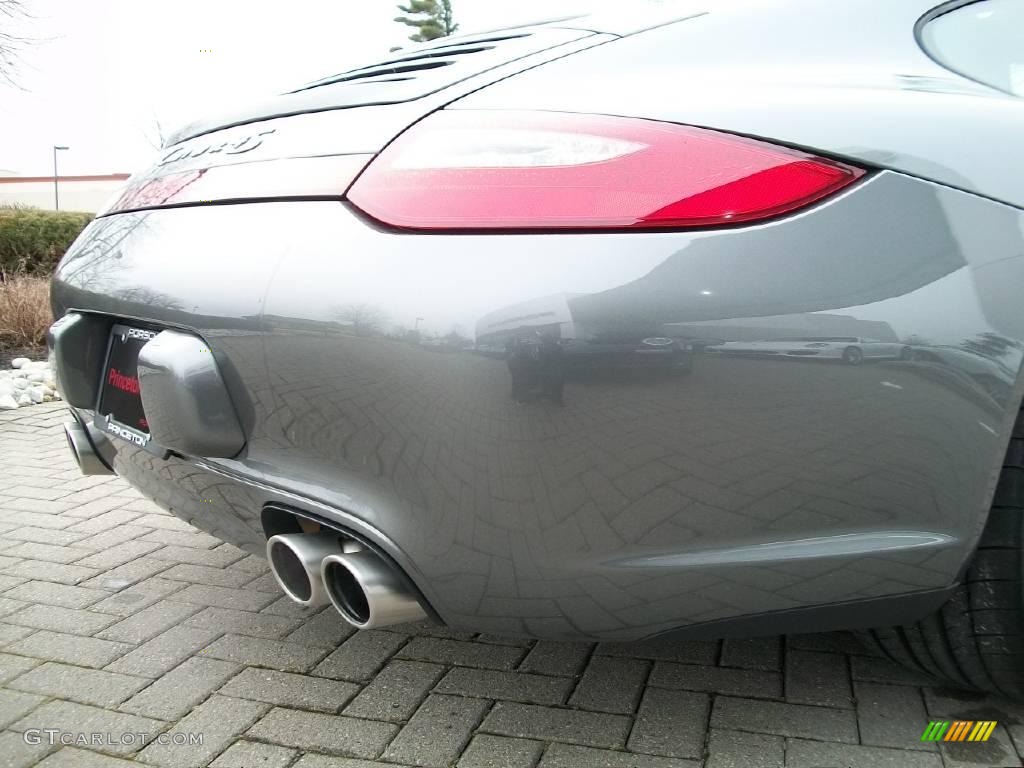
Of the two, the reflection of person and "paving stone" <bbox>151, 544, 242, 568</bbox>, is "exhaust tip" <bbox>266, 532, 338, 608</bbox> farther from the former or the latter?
"paving stone" <bbox>151, 544, 242, 568</bbox>

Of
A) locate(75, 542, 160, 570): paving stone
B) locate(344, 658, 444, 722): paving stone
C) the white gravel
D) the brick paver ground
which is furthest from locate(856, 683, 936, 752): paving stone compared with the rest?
the white gravel

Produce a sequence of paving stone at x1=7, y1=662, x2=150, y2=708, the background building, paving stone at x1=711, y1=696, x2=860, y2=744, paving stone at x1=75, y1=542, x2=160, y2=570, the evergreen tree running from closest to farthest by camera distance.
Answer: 1. paving stone at x1=711, y1=696, x2=860, y2=744
2. paving stone at x1=7, y1=662, x2=150, y2=708
3. paving stone at x1=75, y1=542, x2=160, y2=570
4. the evergreen tree
5. the background building

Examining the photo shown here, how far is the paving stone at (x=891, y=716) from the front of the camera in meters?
1.69

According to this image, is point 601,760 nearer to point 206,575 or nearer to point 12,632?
point 206,575

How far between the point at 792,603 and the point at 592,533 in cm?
36

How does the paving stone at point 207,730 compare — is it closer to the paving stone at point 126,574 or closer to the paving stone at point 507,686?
the paving stone at point 507,686

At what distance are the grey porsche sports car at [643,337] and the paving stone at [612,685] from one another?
16.7 inches

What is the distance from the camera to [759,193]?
4.29ft

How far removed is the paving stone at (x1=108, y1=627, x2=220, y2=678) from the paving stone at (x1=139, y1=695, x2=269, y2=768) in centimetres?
23

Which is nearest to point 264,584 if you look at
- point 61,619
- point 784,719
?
point 61,619

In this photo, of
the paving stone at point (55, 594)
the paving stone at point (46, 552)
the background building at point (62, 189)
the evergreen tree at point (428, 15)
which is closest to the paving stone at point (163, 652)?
the paving stone at point (55, 594)

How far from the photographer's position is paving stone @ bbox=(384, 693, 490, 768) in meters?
1.69

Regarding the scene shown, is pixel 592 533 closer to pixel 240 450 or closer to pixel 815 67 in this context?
pixel 240 450

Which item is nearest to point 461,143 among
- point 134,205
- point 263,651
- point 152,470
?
point 134,205
